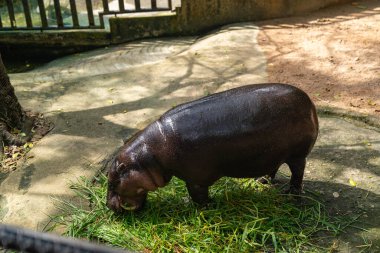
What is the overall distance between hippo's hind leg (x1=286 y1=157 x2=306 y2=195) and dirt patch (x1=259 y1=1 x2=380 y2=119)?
1885 mm

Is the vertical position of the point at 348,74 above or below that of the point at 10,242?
below

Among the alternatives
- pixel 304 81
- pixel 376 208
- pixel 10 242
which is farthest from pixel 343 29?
pixel 10 242

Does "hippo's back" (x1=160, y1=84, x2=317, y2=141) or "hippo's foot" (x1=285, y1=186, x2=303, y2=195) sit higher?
"hippo's back" (x1=160, y1=84, x2=317, y2=141)

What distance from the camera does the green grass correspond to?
3.11 meters

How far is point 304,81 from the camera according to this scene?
19.3 feet

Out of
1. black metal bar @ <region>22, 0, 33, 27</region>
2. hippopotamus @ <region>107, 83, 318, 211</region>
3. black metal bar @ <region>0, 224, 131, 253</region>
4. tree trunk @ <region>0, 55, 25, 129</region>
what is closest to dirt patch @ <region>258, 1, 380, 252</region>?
hippopotamus @ <region>107, 83, 318, 211</region>

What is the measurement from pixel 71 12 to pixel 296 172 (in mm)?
6473

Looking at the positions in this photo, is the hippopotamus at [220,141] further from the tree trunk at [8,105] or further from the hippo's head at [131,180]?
the tree trunk at [8,105]

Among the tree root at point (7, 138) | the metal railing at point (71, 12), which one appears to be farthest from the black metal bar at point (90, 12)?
the tree root at point (7, 138)

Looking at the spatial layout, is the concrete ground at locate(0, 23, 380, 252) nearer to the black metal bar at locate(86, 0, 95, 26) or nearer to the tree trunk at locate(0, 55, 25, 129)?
the tree trunk at locate(0, 55, 25, 129)

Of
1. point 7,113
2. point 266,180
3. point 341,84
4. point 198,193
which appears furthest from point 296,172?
point 7,113

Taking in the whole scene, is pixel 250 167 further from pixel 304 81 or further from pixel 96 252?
pixel 304 81

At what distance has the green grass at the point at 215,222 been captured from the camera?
311 centimetres

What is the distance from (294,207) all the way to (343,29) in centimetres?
512
